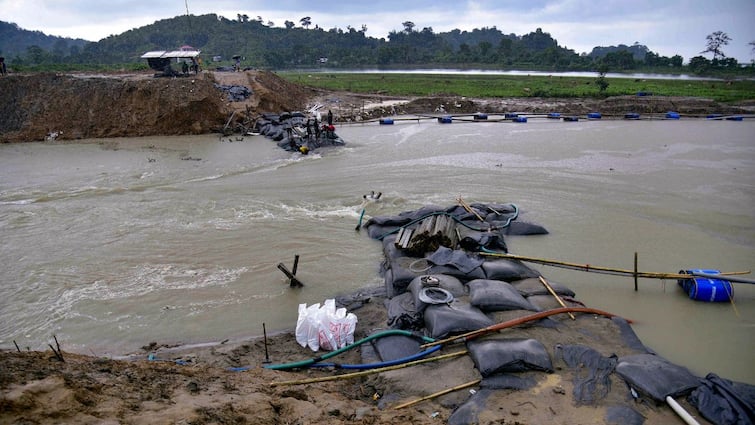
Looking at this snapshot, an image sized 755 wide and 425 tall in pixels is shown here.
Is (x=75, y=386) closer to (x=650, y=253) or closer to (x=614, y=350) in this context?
(x=614, y=350)

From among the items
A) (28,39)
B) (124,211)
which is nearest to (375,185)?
(124,211)

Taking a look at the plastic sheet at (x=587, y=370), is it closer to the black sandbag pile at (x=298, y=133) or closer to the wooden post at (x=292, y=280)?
the wooden post at (x=292, y=280)

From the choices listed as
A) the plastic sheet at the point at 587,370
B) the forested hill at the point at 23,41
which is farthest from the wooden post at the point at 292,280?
the forested hill at the point at 23,41

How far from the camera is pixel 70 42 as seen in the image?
117125 millimetres

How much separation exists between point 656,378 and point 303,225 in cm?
760

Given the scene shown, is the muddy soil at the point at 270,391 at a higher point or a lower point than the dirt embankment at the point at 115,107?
lower

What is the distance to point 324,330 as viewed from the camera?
228 inches

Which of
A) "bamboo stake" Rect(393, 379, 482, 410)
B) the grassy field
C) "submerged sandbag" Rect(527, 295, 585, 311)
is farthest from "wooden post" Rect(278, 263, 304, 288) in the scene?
the grassy field

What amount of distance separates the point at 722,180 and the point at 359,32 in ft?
284

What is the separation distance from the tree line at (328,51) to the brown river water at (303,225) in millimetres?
33913

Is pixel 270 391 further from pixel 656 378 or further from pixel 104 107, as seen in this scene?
pixel 104 107

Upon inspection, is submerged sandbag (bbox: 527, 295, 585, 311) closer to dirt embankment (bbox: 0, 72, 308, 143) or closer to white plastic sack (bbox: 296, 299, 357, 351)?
white plastic sack (bbox: 296, 299, 357, 351)

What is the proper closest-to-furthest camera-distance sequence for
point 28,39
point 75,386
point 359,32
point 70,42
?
point 75,386 → point 359,32 → point 28,39 → point 70,42

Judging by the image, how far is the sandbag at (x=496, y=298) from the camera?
6.01 m
